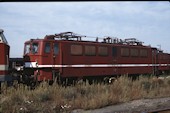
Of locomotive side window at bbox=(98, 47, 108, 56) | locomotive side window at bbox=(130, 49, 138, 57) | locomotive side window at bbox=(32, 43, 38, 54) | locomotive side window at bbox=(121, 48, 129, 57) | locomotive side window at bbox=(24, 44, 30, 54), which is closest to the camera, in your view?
locomotive side window at bbox=(32, 43, 38, 54)

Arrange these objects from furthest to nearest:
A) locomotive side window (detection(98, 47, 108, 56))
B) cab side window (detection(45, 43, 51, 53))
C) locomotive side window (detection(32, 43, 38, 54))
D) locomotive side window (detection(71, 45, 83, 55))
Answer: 1. locomotive side window (detection(98, 47, 108, 56))
2. locomotive side window (detection(71, 45, 83, 55))
3. locomotive side window (detection(32, 43, 38, 54))
4. cab side window (detection(45, 43, 51, 53))

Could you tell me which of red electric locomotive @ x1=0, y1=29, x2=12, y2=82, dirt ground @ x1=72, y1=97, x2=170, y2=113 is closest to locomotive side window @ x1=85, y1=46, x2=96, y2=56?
red electric locomotive @ x1=0, y1=29, x2=12, y2=82

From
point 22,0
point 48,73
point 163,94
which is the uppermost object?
point 22,0

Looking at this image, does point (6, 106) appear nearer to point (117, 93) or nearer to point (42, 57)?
point (117, 93)

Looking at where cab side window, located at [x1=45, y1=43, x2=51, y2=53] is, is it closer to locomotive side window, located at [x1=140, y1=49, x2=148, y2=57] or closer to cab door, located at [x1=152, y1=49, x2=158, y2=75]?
locomotive side window, located at [x1=140, y1=49, x2=148, y2=57]

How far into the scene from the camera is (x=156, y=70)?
3041 cm

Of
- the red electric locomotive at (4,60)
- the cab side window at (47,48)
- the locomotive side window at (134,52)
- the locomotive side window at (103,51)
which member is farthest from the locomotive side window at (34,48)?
the locomotive side window at (134,52)

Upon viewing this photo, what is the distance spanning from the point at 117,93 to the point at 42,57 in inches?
216

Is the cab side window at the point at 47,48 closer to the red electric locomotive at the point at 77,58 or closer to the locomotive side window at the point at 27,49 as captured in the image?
the red electric locomotive at the point at 77,58

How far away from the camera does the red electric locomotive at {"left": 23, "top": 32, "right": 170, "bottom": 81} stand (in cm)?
1928

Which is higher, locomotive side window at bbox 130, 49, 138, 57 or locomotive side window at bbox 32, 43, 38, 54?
locomotive side window at bbox 32, 43, 38, 54

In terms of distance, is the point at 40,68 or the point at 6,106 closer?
the point at 6,106

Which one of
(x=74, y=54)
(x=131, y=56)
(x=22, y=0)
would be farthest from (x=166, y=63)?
(x=22, y=0)

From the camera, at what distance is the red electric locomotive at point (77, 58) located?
63.3 ft
